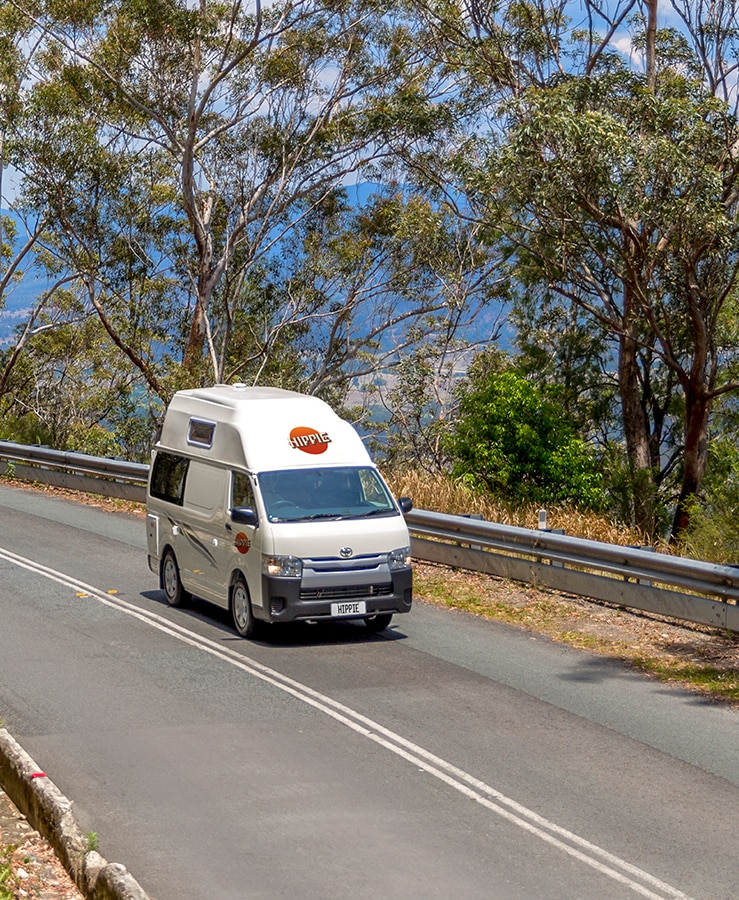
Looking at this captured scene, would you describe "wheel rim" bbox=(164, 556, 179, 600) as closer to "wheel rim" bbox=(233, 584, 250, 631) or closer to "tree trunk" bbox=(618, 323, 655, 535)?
"wheel rim" bbox=(233, 584, 250, 631)

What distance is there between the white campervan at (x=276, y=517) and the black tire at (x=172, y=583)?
0.01 m

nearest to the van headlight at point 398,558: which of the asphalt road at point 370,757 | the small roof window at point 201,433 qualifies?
the asphalt road at point 370,757

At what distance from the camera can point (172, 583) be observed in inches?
582

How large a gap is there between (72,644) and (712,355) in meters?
18.7

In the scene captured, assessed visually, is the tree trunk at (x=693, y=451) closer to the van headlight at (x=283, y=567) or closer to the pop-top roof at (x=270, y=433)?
the pop-top roof at (x=270, y=433)

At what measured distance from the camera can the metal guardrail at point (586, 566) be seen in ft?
42.2

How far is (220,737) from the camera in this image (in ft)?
31.5

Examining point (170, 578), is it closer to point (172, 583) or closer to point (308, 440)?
point (172, 583)

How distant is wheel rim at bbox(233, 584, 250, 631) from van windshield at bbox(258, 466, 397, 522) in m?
0.91

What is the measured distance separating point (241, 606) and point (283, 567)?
3.04 feet

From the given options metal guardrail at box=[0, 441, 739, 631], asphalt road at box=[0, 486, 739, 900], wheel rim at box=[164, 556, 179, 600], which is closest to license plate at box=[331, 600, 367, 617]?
asphalt road at box=[0, 486, 739, 900]

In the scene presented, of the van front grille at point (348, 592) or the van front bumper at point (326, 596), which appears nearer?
the van front bumper at point (326, 596)

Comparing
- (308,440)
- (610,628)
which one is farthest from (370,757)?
(308,440)

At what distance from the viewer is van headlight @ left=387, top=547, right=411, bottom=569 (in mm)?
13045
